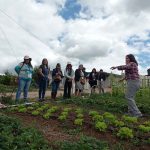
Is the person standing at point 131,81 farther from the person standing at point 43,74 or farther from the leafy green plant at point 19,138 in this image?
the person standing at point 43,74

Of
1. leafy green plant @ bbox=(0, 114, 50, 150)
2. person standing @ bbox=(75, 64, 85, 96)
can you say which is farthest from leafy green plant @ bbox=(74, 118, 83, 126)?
person standing @ bbox=(75, 64, 85, 96)

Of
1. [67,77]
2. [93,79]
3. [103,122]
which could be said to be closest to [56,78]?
[67,77]

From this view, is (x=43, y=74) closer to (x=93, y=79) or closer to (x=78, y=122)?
(x=93, y=79)

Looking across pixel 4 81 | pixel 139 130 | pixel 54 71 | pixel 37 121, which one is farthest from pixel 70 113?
pixel 4 81

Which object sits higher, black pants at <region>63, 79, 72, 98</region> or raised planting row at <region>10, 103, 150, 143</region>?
black pants at <region>63, 79, 72, 98</region>

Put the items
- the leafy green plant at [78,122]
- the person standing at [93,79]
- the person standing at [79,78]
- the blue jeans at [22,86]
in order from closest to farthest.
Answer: the leafy green plant at [78,122] < the blue jeans at [22,86] < the person standing at [79,78] < the person standing at [93,79]

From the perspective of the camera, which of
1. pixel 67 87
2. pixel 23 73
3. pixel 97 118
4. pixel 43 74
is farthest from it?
pixel 67 87

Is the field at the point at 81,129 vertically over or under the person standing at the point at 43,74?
under

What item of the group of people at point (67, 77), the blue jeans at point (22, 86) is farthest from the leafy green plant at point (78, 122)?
the blue jeans at point (22, 86)

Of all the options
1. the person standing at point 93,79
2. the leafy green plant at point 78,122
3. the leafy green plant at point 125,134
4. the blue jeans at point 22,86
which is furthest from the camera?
the person standing at point 93,79

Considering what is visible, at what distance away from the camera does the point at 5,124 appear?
30.4 ft

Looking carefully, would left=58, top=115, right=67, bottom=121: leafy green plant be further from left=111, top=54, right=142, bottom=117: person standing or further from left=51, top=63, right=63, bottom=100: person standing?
left=51, top=63, right=63, bottom=100: person standing

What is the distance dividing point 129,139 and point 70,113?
134 inches

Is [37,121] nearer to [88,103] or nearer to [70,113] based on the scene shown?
[70,113]
